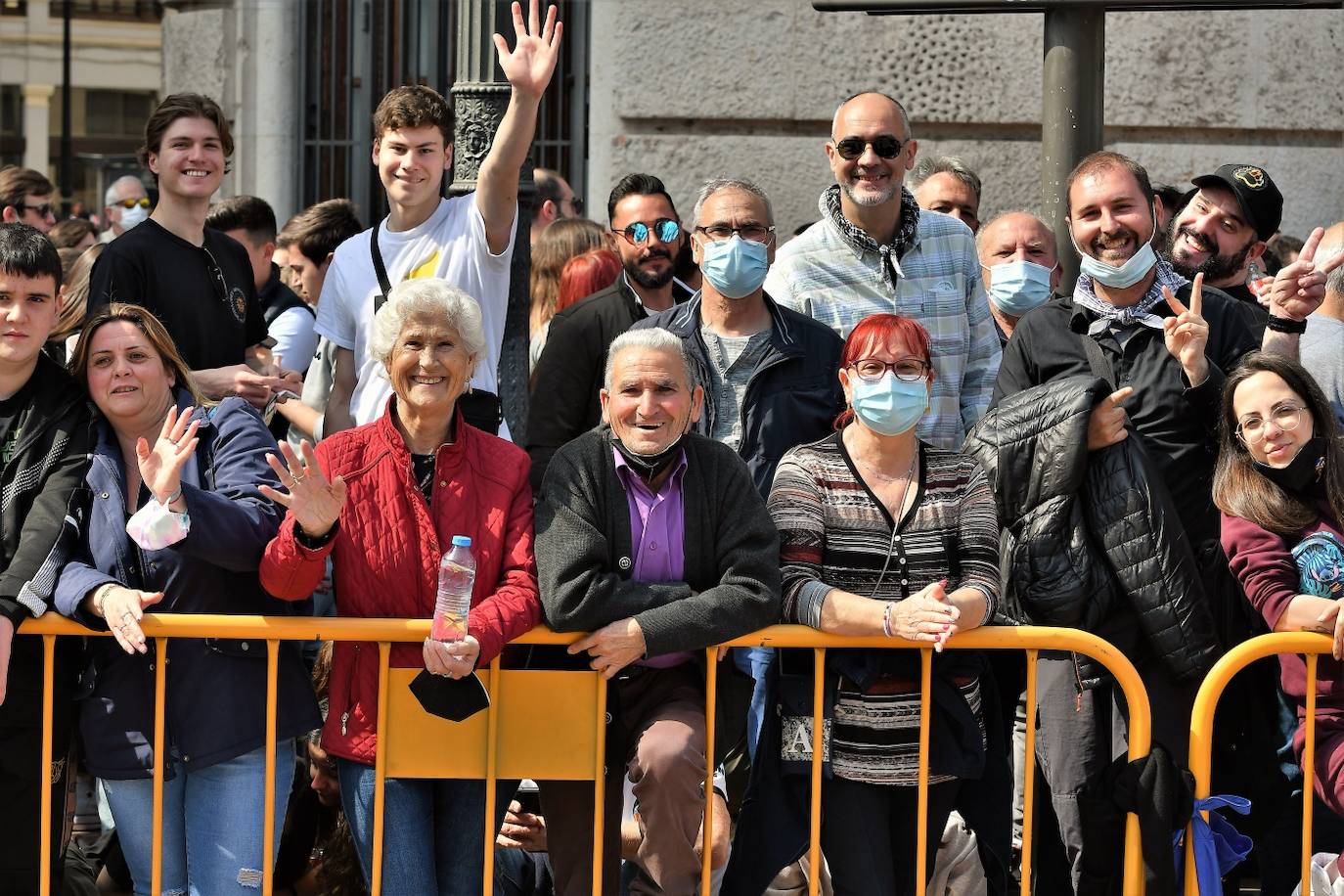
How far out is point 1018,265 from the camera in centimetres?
578

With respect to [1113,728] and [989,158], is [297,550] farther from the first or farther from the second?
[989,158]

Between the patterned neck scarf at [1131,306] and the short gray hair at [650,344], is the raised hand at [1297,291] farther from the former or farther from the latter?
the short gray hair at [650,344]

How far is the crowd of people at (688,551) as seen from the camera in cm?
426

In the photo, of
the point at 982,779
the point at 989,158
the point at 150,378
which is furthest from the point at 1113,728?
the point at 989,158

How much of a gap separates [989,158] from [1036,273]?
2.79 meters

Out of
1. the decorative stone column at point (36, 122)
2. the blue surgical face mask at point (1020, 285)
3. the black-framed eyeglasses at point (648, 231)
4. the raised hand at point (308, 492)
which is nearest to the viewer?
the raised hand at point (308, 492)

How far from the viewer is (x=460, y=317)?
14.6 feet

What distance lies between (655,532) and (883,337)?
2.52 ft

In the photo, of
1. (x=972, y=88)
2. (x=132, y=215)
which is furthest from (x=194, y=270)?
(x=972, y=88)

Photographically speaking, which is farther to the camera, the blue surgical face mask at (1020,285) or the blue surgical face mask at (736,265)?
the blue surgical face mask at (1020,285)

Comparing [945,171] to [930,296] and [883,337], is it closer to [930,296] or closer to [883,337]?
[930,296]

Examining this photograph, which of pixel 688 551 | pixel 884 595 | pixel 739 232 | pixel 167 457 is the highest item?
pixel 739 232

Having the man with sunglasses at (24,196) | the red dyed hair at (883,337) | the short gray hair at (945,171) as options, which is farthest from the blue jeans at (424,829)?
the man with sunglasses at (24,196)

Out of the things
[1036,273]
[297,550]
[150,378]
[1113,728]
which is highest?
[1036,273]
